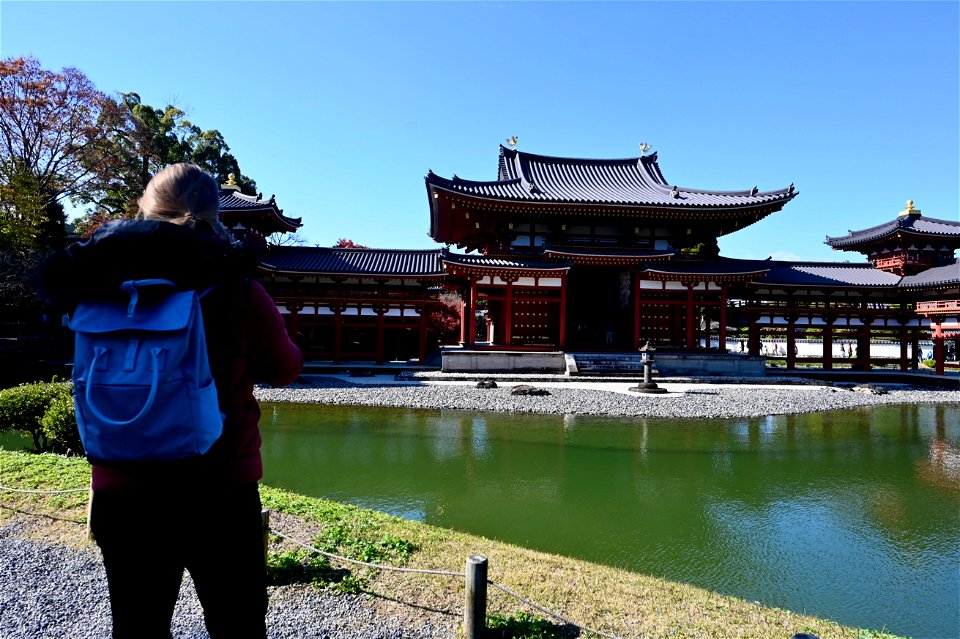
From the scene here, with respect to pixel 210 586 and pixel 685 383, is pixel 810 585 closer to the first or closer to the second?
pixel 210 586

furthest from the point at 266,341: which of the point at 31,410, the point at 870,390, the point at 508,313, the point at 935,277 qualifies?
the point at 935,277

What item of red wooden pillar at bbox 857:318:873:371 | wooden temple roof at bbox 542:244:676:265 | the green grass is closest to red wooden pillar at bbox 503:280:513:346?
wooden temple roof at bbox 542:244:676:265

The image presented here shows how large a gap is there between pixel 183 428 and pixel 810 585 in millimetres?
4740

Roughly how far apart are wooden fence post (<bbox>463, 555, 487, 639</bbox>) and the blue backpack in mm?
1903

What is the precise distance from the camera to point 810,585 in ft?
13.6

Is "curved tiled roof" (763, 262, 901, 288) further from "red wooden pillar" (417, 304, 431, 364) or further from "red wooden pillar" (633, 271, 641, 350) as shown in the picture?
"red wooden pillar" (417, 304, 431, 364)

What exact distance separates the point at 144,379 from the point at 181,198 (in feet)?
1.83

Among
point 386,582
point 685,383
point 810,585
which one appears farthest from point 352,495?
point 685,383

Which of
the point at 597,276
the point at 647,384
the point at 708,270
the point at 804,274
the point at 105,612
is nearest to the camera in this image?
the point at 105,612

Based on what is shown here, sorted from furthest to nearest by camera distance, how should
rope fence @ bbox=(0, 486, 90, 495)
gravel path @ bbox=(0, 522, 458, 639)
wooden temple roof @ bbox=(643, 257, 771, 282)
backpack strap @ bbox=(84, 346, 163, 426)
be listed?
wooden temple roof @ bbox=(643, 257, 771, 282) < rope fence @ bbox=(0, 486, 90, 495) < gravel path @ bbox=(0, 522, 458, 639) < backpack strap @ bbox=(84, 346, 163, 426)

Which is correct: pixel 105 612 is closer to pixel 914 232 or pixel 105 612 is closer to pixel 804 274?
pixel 804 274

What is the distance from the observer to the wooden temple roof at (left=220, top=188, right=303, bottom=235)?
67.8 ft

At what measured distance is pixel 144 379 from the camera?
1.30 meters

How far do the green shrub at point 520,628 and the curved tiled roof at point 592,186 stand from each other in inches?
650
